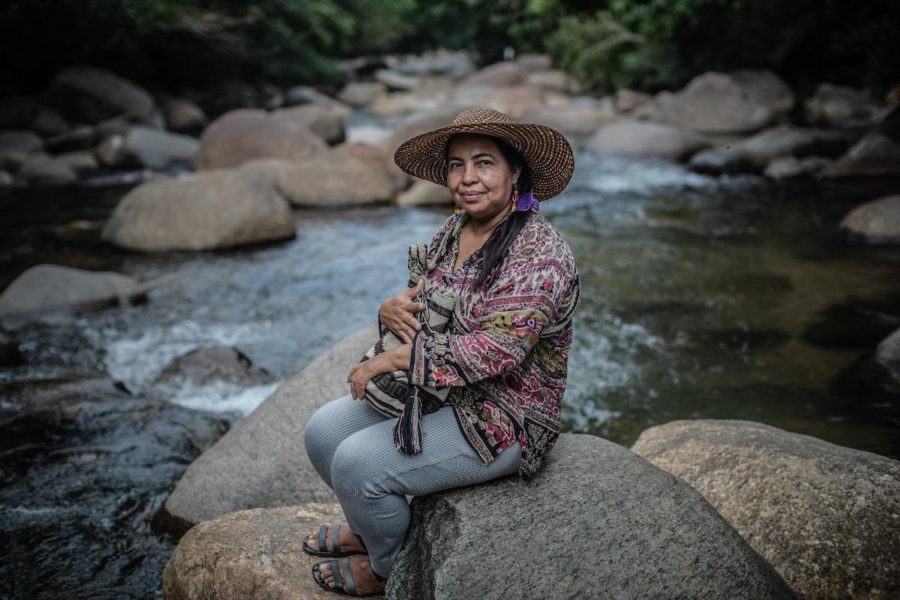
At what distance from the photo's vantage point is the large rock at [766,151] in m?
14.4

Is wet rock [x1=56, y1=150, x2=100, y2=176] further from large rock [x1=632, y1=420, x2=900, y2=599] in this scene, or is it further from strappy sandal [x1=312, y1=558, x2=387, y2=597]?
large rock [x1=632, y1=420, x2=900, y2=599]

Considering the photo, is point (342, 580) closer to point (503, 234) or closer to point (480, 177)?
point (503, 234)

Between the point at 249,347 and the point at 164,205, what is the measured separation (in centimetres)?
384

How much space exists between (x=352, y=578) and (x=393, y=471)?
1.79 ft

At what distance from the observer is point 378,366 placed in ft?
9.23

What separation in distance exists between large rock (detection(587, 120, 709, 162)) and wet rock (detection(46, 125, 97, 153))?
11088 mm

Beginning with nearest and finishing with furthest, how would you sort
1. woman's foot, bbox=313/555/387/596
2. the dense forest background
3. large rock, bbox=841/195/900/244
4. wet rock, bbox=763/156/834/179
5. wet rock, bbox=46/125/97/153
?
woman's foot, bbox=313/555/387/596
large rock, bbox=841/195/900/244
wet rock, bbox=763/156/834/179
wet rock, bbox=46/125/97/153
the dense forest background

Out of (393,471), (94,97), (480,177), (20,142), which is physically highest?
(480,177)

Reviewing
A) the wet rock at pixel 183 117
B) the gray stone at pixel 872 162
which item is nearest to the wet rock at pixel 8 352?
the gray stone at pixel 872 162

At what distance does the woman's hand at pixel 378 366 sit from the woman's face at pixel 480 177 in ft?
1.91

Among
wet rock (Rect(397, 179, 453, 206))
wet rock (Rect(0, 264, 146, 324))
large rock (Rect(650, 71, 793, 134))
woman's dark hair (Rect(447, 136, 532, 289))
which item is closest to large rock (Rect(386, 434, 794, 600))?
woman's dark hair (Rect(447, 136, 532, 289))

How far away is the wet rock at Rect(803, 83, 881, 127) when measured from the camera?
696 inches

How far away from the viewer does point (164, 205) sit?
32.8ft

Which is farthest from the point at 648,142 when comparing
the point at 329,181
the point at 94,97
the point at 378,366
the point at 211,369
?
the point at 378,366
